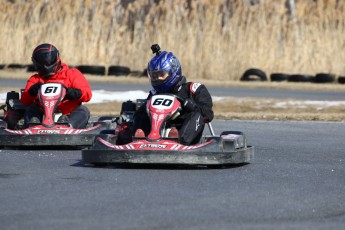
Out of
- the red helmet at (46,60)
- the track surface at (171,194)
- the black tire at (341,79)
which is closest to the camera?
the track surface at (171,194)

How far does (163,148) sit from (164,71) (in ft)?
3.45

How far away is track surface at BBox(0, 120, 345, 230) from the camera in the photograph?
6.78m

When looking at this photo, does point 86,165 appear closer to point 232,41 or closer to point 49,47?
point 49,47

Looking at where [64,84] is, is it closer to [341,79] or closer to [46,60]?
[46,60]

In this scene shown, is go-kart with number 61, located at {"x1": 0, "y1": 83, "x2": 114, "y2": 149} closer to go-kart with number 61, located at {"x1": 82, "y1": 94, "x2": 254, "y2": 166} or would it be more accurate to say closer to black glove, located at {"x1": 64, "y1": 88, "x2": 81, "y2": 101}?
black glove, located at {"x1": 64, "y1": 88, "x2": 81, "y2": 101}

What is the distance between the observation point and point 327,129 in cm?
1549

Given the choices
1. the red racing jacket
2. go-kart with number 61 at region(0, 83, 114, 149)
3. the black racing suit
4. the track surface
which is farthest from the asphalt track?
the red racing jacket

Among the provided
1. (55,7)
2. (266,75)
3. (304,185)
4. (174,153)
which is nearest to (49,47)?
(174,153)

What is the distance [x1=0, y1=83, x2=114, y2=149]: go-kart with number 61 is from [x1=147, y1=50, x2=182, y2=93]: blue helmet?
4.66ft

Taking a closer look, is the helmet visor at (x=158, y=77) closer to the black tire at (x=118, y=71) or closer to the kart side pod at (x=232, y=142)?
the kart side pod at (x=232, y=142)

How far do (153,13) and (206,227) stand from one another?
67.0 feet

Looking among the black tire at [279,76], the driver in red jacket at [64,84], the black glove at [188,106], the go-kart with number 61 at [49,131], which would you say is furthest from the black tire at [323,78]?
the black glove at [188,106]

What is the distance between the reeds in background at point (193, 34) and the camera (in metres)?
25.5

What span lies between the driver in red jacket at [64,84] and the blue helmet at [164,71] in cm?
175
